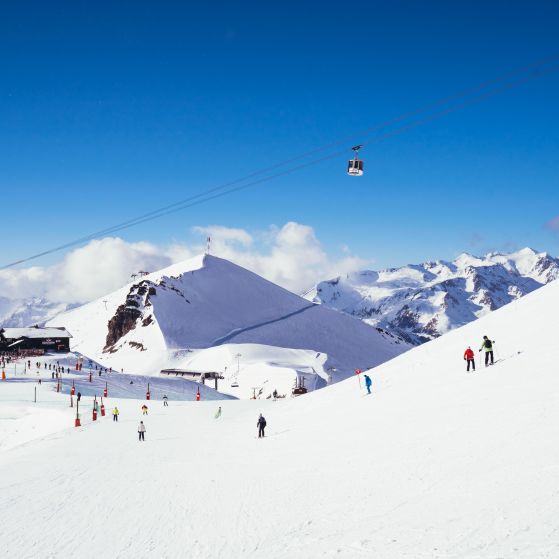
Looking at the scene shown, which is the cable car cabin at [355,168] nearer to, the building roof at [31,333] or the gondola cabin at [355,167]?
the gondola cabin at [355,167]

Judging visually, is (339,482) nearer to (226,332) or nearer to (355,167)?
(355,167)

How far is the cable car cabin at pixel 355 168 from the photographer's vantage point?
75.7 feet

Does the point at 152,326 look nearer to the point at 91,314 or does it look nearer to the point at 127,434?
the point at 91,314

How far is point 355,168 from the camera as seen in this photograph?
2309 centimetres

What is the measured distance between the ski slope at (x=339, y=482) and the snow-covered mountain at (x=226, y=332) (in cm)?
5750

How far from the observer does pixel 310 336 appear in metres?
134

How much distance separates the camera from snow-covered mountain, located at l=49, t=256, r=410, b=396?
3969 inches

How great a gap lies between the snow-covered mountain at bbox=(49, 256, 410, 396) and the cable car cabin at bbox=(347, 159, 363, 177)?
2378 inches

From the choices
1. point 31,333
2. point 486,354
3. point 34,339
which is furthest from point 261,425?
point 31,333

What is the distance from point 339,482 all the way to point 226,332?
390 ft

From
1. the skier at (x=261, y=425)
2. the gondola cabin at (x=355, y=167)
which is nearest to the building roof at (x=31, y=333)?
the skier at (x=261, y=425)

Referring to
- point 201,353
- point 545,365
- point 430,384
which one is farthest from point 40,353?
point 545,365

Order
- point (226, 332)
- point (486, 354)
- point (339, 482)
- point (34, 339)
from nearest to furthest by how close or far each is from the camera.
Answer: point (339, 482) < point (486, 354) < point (34, 339) < point (226, 332)

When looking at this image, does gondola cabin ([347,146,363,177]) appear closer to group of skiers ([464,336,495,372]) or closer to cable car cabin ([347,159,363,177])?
cable car cabin ([347,159,363,177])
